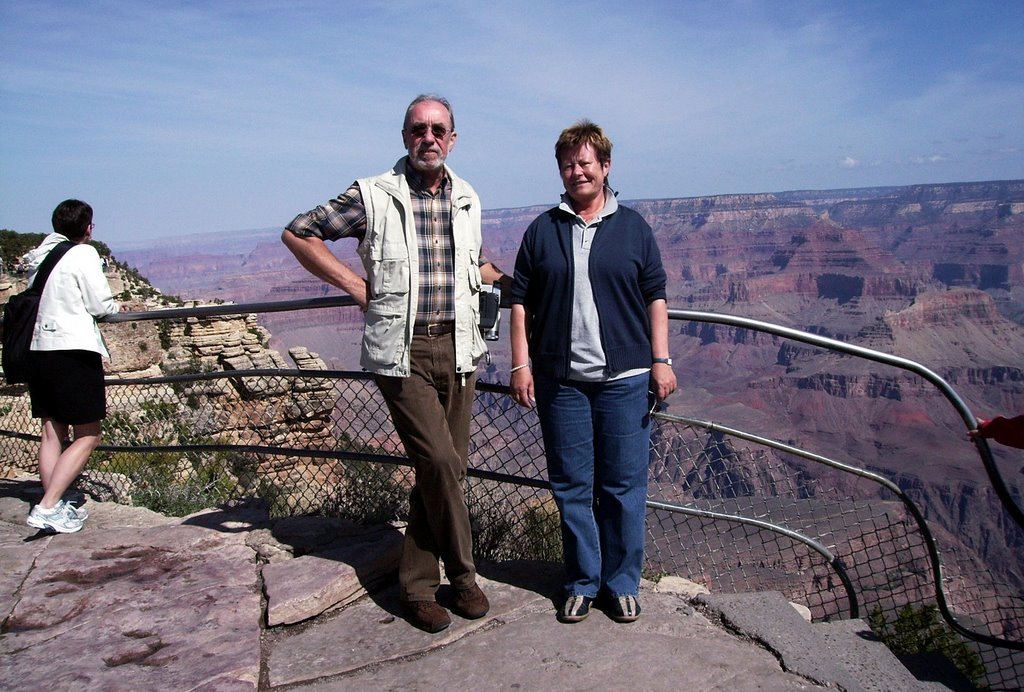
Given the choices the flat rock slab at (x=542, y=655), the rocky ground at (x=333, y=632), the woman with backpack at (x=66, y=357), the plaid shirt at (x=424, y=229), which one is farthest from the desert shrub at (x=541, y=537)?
the woman with backpack at (x=66, y=357)

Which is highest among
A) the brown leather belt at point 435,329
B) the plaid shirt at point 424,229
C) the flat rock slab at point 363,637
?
the plaid shirt at point 424,229

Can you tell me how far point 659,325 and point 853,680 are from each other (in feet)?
4.81

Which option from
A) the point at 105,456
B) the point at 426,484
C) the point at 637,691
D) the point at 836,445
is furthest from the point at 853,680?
the point at 836,445

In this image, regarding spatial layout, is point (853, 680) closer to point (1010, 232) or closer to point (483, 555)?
point (483, 555)

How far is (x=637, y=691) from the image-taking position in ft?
8.31

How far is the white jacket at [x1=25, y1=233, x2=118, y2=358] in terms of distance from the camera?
383 centimetres

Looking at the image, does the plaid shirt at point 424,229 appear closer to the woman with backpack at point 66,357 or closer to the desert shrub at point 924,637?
the woman with backpack at point 66,357

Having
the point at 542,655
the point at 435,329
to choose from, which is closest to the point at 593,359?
the point at 435,329

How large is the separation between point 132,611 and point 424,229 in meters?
1.93

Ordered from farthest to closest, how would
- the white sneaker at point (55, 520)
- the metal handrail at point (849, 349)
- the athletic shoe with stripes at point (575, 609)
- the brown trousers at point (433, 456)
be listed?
the white sneaker at point (55, 520) → the metal handrail at point (849, 349) → the athletic shoe with stripes at point (575, 609) → the brown trousers at point (433, 456)

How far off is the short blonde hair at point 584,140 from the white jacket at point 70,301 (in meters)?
2.45

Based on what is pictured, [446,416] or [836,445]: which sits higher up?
[446,416]

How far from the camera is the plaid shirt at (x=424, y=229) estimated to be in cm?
282

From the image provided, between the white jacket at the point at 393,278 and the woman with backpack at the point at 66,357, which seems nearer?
the white jacket at the point at 393,278
